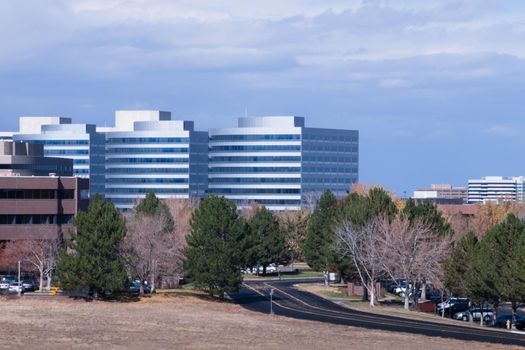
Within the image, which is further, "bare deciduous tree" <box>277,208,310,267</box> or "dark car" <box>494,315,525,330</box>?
"bare deciduous tree" <box>277,208,310,267</box>

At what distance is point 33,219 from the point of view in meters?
137

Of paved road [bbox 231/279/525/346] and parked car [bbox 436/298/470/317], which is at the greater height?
paved road [bbox 231/279/525/346]

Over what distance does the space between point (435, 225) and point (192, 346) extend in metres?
57.7

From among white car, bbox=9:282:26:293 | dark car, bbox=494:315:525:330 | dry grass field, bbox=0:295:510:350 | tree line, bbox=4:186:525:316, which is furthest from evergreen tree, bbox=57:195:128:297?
dark car, bbox=494:315:525:330

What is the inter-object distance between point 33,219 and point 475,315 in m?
Answer: 58.1

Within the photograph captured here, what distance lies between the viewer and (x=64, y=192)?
140750 millimetres

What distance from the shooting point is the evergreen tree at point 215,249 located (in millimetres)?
108938

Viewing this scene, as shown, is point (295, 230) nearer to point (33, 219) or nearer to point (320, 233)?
point (320, 233)

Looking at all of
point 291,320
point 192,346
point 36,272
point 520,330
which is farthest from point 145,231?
point 192,346

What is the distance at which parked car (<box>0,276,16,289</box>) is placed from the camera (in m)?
115

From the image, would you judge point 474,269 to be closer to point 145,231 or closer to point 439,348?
point 439,348

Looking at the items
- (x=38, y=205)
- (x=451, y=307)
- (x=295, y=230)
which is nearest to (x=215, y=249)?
(x=451, y=307)

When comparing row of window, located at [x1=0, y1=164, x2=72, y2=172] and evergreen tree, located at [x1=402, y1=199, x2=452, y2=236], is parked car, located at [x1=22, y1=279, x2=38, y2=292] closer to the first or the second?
evergreen tree, located at [x1=402, y1=199, x2=452, y2=236]

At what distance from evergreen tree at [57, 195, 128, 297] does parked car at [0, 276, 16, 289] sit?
1148 centimetres
